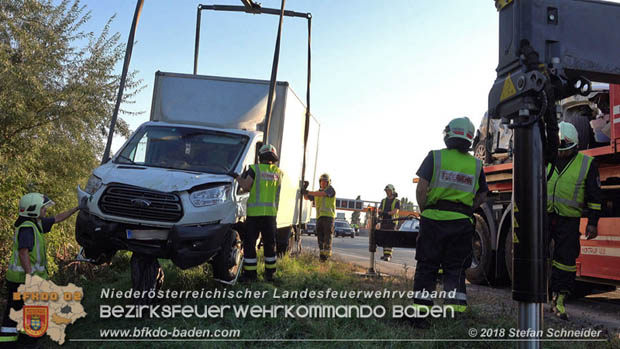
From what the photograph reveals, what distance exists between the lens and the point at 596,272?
Result: 19.7ft

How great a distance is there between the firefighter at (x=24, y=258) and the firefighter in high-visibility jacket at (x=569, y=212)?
17.4ft

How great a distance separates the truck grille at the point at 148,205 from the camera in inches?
194

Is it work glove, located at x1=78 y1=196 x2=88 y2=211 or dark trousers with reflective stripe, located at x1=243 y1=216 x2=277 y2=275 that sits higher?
work glove, located at x1=78 y1=196 x2=88 y2=211

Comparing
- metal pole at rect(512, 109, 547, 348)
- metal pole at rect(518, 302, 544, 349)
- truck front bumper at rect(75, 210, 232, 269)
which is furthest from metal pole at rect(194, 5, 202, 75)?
metal pole at rect(518, 302, 544, 349)

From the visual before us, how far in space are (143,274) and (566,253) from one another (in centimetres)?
452

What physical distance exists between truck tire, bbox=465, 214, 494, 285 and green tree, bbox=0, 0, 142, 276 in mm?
6767

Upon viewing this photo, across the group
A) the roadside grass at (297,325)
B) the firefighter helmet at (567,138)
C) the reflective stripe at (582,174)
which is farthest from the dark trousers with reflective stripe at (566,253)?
the firefighter helmet at (567,138)

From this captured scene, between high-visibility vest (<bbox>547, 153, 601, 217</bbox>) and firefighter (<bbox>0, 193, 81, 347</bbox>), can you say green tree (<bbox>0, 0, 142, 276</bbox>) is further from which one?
high-visibility vest (<bbox>547, 153, 601, 217</bbox>)

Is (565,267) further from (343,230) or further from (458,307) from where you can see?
(343,230)

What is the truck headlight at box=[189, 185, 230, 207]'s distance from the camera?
5.04 m

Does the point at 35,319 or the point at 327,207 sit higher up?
the point at 327,207

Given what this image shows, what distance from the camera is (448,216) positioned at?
4547 millimetres

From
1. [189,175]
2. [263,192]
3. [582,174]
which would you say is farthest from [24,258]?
[582,174]

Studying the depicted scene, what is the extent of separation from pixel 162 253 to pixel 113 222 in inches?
23.5
